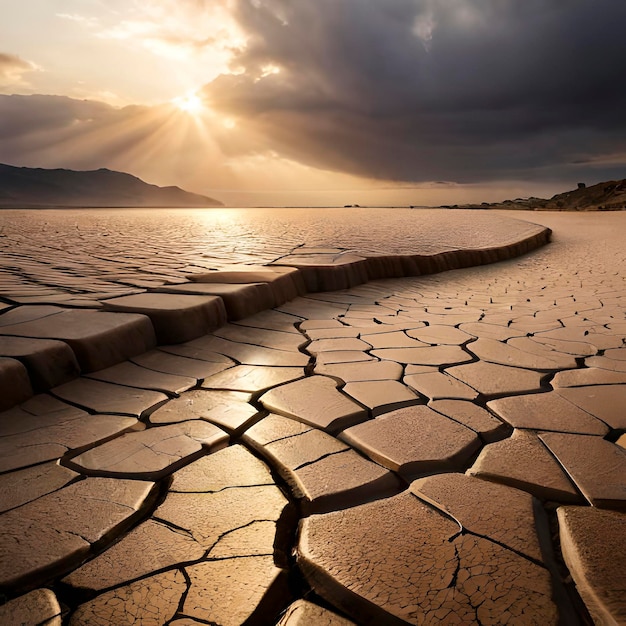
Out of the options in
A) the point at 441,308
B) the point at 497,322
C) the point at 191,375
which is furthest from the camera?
the point at 441,308

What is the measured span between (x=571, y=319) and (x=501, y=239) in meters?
4.21

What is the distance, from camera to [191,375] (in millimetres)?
1585

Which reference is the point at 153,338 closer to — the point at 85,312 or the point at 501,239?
the point at 85,312

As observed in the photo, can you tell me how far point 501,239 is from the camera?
6.23m

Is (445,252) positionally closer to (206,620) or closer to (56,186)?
(206,620)

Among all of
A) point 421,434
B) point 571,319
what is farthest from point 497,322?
point 421,434

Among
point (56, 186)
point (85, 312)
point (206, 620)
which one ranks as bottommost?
point (206, 620)

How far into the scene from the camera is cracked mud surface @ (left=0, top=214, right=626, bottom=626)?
66 cm

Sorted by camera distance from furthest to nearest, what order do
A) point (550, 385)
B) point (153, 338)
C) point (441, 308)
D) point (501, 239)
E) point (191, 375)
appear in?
1. point (501, 239)
2. point (441, 308)
3. point (153, 338)
4. point (191, 375)
5. point (550, 385)

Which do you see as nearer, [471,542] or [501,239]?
[471,542]

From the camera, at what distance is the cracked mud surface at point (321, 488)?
66 centimetres

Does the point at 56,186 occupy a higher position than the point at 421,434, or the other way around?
the point at 56,186

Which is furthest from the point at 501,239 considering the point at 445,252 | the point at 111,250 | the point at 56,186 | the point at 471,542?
the point at 56,186

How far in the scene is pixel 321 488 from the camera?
92 cm
